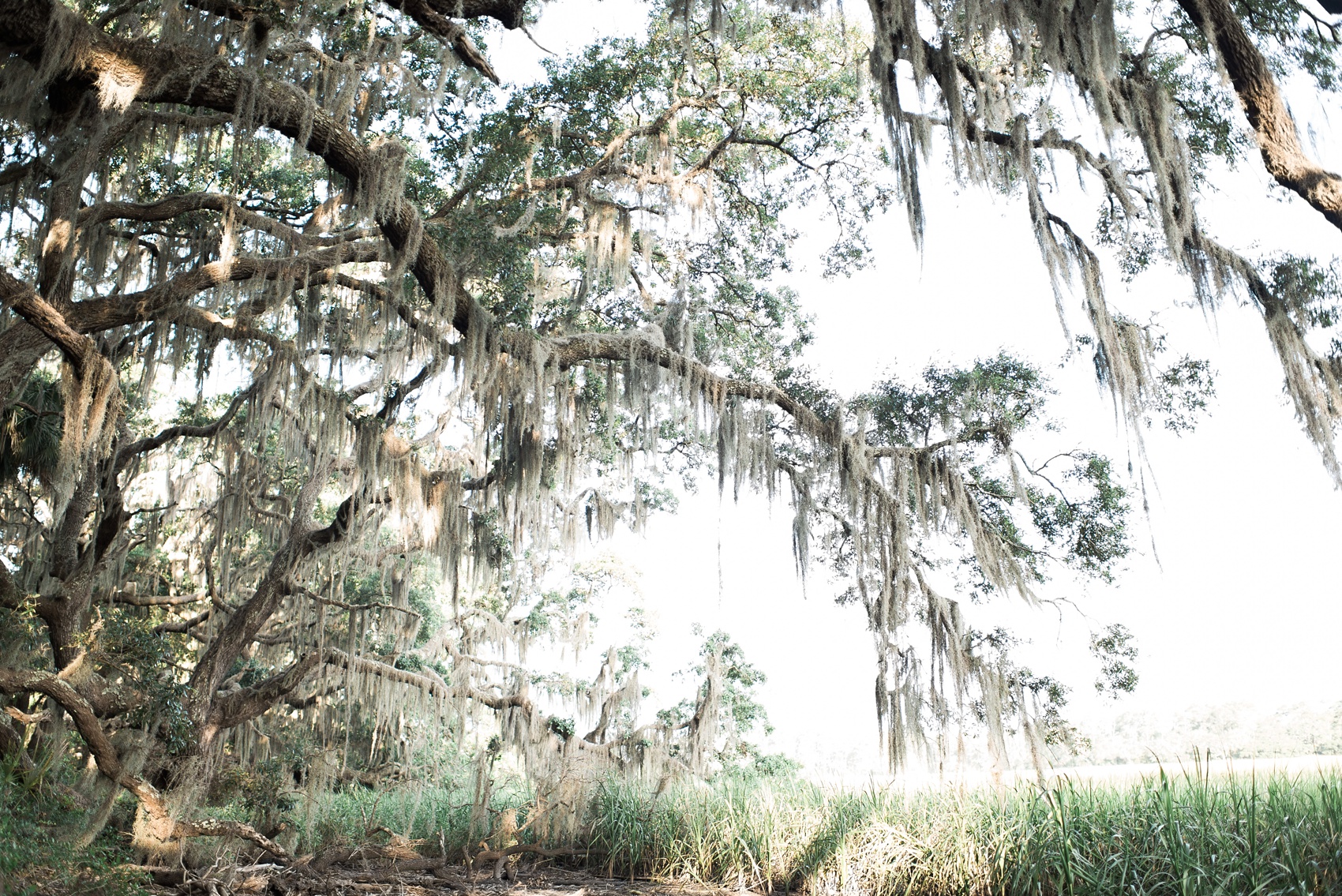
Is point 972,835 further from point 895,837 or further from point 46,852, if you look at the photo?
point 46,852

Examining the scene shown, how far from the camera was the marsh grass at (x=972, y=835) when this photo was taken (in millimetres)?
4102

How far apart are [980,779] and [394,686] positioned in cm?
577

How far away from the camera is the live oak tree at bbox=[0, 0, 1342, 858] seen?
16.1ft

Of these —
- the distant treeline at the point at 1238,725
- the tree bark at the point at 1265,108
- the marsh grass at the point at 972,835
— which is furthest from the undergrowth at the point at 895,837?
the distant treeline at the point at 1238,725

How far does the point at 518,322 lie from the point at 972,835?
5.20m

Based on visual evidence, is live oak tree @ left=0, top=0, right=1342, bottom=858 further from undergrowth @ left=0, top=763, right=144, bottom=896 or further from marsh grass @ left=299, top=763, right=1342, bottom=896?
marsh grass @ left=299, top=763, right=1342, bottom=896

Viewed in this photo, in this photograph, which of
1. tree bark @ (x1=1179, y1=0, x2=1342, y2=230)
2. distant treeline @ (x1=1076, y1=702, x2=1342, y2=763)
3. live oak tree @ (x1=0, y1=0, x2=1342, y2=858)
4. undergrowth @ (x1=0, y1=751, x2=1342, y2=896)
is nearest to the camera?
tree bark @ (x1=1179, y1=0, x2=1342, y2=230)

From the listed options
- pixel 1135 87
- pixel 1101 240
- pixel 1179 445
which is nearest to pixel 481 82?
pixel 1135 87

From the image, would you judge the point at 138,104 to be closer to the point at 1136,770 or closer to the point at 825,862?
the point at 825,862

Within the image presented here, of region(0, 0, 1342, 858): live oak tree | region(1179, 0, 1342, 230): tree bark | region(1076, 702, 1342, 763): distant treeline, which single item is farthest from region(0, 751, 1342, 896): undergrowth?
region(1076, 702, 1342, 763): distant treeline

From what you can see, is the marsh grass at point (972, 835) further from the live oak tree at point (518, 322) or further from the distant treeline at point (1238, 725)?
the distant treeline at point (1238, 725)

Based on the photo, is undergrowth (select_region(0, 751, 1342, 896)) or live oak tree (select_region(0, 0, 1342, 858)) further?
live oak tree (select_region(0, 0, 1342, 858))

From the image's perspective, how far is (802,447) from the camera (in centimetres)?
824

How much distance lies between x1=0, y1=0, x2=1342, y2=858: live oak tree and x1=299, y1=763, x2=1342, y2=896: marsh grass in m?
0.86
